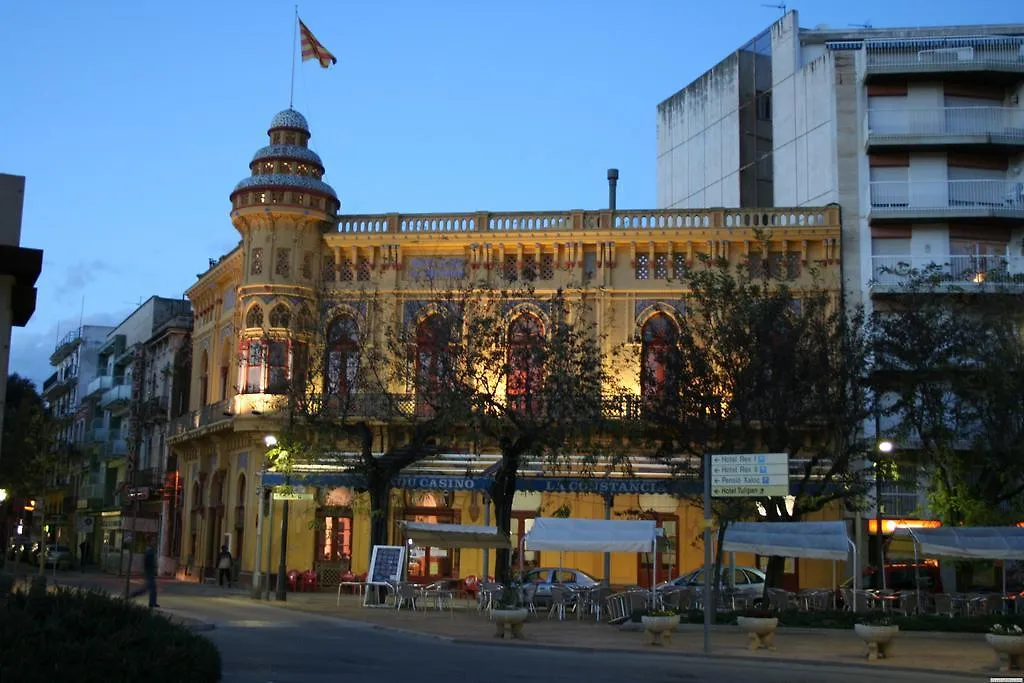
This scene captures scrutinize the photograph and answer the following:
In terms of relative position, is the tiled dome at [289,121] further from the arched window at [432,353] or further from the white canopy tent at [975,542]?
the white canopy tent at [975,542]

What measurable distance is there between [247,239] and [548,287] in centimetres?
1046

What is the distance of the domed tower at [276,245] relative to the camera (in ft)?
131

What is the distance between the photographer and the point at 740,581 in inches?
1293

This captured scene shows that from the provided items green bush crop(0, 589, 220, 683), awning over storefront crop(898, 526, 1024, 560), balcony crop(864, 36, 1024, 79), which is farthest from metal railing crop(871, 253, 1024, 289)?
green bush crop(0, 589, 220, 683)

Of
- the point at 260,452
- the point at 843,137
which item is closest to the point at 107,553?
the point at 260,452

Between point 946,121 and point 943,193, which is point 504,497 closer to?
point 943,193

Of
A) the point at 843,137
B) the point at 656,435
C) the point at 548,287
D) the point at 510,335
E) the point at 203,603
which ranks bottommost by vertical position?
the point at 203,603

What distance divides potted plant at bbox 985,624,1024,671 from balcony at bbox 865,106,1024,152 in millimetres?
23874

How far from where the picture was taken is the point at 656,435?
106 ft

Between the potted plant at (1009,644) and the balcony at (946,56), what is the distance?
83.3 feet

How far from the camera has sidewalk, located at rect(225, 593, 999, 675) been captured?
20109 mm

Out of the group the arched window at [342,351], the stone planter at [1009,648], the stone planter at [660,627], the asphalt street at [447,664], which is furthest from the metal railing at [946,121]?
the asphalt street at [447,664]

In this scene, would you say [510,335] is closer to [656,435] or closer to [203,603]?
[656,435]

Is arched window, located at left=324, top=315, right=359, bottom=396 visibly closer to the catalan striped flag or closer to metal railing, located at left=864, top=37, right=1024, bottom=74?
the catalan striped flag
